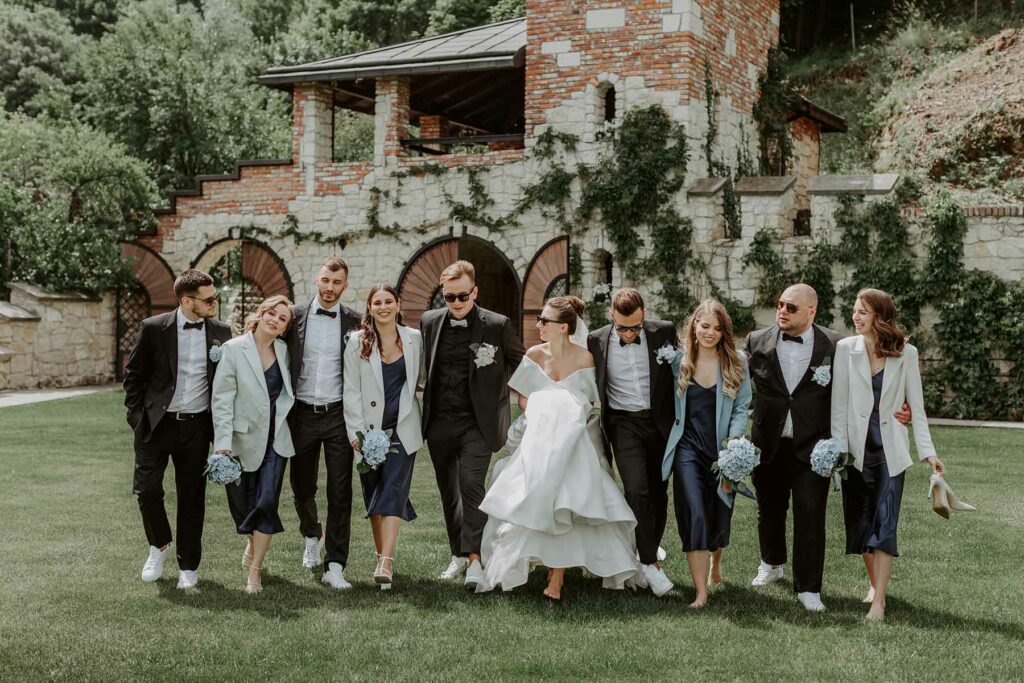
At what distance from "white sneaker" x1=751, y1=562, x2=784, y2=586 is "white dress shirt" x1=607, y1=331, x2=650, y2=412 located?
1.28 metres

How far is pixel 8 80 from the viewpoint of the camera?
38562 millimetres

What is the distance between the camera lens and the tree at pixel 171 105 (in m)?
29.5

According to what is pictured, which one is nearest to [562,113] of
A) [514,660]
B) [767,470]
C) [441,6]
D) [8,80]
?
[767,470]

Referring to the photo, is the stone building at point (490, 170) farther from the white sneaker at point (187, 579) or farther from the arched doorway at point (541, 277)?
the white sneaker at point (187, 579)

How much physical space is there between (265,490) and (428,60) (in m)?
13.0

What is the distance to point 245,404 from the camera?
22.8ft

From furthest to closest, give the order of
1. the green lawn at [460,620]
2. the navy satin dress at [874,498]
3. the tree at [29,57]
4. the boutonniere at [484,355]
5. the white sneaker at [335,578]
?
the tree at [29,57] → the boutonniere at [484,355] → the white sneaker at [335,578] → the navy satin dress at [874,498] → the green lawn at [460,620]

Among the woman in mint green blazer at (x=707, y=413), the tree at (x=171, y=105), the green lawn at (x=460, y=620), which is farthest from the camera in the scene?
the tree at (x=171, y=105)

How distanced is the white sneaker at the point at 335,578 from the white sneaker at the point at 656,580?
1.83m

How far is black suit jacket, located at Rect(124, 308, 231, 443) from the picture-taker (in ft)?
23.1

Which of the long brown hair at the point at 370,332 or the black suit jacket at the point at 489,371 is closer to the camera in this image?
the long brown hair at the point at 370,332

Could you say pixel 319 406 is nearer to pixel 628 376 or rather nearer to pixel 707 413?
pixel 628 376

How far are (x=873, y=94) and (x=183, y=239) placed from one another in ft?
58.3

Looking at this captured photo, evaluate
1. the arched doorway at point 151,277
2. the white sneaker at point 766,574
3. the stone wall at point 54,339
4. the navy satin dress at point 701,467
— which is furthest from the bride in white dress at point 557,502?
the arched doorway at point 151,277
